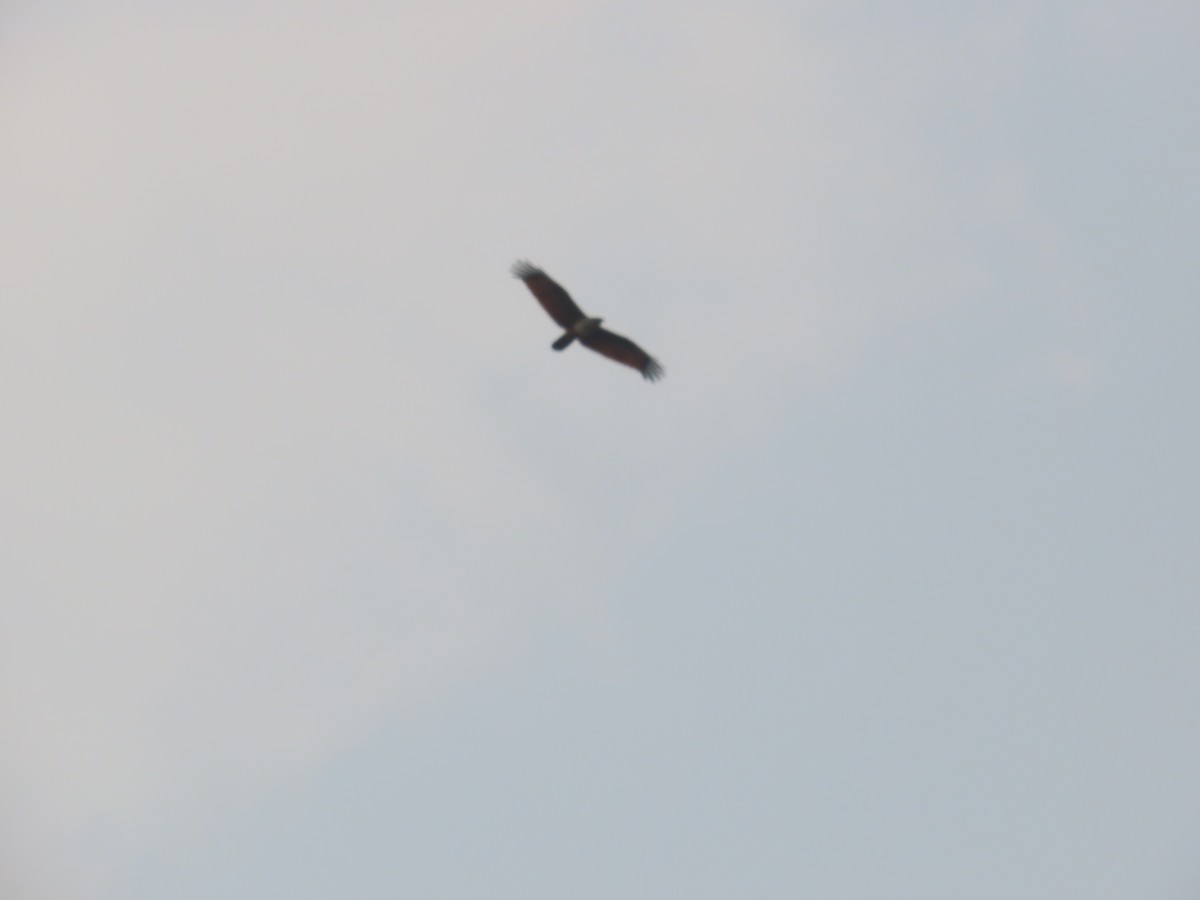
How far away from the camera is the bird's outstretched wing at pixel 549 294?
1475 inches

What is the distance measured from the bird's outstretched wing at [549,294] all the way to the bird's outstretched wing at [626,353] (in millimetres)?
783

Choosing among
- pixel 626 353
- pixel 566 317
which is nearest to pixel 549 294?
pixel 566 317

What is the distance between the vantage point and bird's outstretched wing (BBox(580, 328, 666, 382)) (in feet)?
125

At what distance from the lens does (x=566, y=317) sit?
37688mm

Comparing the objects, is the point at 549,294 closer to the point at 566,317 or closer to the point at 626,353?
the point at 566,317

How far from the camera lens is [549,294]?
37531 millimetres

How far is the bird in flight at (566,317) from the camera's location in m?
37.5

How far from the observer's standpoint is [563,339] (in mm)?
37469

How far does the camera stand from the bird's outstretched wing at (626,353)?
3819 centimetres

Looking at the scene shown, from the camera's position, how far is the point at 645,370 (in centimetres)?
3859

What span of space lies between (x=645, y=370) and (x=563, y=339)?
7.36 ft

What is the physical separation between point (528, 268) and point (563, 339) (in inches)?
70.1

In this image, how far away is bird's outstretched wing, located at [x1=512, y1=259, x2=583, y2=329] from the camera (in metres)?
37.5

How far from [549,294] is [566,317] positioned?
0.64 meters
